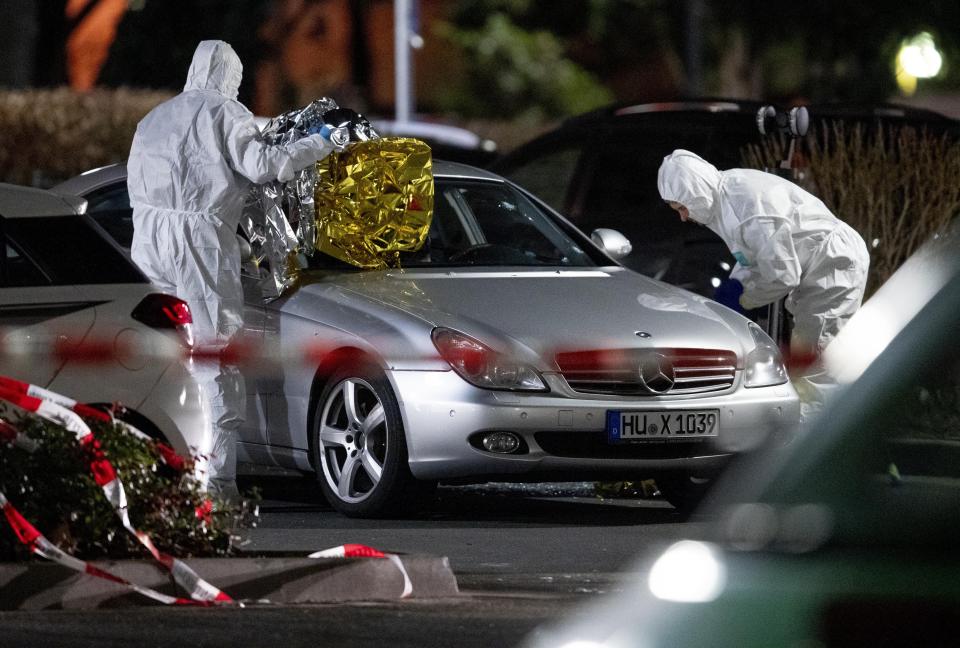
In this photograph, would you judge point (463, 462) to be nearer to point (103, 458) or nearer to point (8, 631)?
point (103, 458)

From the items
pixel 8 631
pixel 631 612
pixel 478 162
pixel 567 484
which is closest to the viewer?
pixel 631 612

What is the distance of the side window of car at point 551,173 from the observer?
1348 centimetres

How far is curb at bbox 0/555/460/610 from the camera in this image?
21.0ft

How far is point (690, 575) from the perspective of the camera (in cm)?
280

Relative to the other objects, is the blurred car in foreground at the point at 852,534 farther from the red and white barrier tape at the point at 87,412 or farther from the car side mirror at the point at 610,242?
the car side mirror at the point at 610,242

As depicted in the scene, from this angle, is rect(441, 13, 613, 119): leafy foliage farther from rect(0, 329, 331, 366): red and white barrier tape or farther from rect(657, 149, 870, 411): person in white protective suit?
rect(0, 329, 331, 366): red and white barrier tape

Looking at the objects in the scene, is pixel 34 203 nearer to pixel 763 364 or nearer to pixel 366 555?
pixel 366 555

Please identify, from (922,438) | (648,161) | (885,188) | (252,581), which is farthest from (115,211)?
(922,438)

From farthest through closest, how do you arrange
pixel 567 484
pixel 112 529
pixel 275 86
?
pixel 275 86
pixel 567 484
pixel 112 529

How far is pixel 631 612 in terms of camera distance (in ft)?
9.32

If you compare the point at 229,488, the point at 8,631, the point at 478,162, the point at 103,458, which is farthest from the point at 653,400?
the point at 478,162

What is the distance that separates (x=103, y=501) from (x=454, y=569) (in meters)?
1.51

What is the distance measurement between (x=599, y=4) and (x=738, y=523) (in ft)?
138

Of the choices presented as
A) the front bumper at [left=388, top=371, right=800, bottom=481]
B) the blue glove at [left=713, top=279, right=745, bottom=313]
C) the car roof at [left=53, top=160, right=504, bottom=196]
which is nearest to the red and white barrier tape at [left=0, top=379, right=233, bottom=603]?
the front bumper at [left=388, top=371, right=800, bottom=481]
